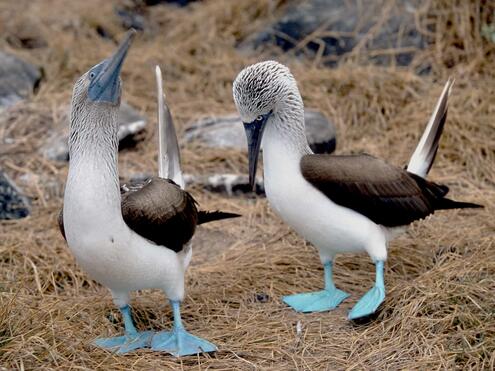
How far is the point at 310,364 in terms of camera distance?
13.1 ft

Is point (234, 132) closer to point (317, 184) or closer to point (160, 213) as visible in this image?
point (317, 184)

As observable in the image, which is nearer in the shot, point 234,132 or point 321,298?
point 321,298

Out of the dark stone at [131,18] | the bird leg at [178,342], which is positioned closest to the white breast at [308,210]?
the bird leg at [178,342]

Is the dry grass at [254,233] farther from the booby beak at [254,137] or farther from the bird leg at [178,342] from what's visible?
the booby beak at [254,137]

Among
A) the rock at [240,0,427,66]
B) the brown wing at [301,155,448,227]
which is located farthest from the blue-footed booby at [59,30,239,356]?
the rock at [240,0,427,66]

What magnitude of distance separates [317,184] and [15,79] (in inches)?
161

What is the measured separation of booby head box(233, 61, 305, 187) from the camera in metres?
4.45

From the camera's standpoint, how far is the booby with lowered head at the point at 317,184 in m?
4.45

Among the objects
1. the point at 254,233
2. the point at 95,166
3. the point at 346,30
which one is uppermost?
the point at 95,166

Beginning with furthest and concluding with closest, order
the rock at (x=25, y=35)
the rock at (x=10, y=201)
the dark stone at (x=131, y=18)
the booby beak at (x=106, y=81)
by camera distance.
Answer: the dark stone at (x=131, y=18)
the rock at (x=25, y=35)
the rock at (x=10, y=201)
the booby beak at (x=106, y=81)

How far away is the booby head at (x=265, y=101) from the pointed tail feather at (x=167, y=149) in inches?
17.1

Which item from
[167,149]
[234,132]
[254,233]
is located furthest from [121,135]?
[167,149]

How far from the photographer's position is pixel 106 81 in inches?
147

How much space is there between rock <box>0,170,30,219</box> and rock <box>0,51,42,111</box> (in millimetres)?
1578
